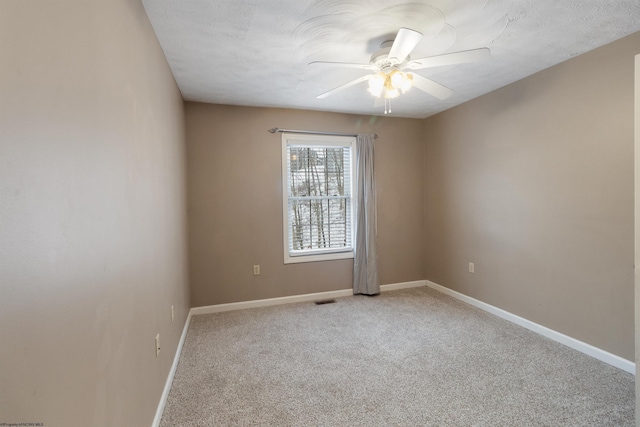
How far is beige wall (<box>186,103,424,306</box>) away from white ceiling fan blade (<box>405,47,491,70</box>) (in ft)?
6.74

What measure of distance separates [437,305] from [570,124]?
226 cm

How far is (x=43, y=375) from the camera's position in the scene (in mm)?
698

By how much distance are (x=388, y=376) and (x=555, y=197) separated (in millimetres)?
2139

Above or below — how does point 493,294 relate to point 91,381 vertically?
below

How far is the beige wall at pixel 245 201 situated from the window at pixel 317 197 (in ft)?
0.40

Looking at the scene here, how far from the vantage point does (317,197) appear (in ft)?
13.1

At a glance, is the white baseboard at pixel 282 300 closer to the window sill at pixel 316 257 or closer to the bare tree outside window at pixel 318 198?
the window sill at pixel 316 257

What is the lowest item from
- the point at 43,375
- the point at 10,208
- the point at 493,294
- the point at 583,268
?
the point at 493,294

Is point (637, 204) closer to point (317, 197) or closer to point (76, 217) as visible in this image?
point (76, 217)

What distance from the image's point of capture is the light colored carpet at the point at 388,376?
1808mm

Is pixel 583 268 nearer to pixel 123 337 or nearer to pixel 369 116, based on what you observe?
pixel 369 116

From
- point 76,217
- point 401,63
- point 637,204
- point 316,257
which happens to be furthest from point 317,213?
point 76,217

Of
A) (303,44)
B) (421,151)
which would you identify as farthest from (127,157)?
(421,151)

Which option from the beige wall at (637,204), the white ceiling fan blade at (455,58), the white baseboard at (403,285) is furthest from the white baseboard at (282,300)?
the white ceiling fan blade at (455,58)
